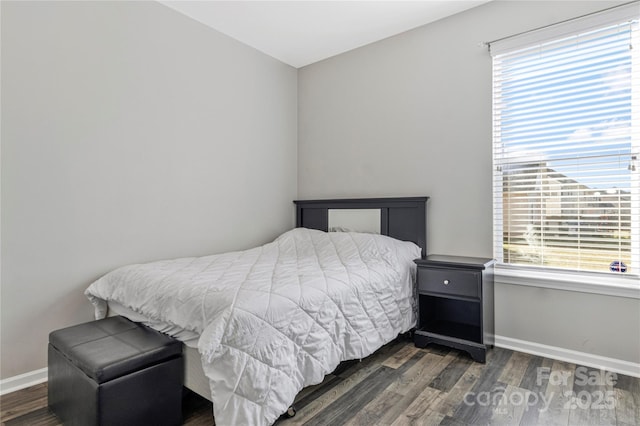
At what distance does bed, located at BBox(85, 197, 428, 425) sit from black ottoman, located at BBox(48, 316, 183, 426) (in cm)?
10

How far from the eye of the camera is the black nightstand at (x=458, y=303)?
2348 mm

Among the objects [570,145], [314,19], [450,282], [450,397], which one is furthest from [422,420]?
[314,19]

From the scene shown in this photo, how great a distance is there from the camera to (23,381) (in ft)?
6.77

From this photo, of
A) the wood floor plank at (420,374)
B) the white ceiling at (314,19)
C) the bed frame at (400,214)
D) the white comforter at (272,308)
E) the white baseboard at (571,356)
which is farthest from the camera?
the bed frame at (400,214)

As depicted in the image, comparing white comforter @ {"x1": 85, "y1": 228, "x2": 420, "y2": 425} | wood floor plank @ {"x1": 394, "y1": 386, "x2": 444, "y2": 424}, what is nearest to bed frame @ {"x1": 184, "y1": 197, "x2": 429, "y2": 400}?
white comforter @ {"x1": 85, "y1": 228, "x2": 420, "y2": 425}

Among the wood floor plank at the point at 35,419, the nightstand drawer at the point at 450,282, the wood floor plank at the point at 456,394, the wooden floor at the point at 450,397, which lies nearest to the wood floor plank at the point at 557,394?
the wooden floor at the point at 450,397

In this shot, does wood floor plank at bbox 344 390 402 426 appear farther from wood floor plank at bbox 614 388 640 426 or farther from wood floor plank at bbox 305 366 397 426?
wood floor plank at bbox 614 388 640 426

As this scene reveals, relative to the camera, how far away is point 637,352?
6.99ft

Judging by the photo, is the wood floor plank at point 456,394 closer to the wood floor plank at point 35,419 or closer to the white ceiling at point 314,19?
the wood floor plank at point 35,419

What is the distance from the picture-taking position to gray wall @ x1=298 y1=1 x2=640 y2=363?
234cm

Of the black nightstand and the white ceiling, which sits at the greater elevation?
the white ceiling

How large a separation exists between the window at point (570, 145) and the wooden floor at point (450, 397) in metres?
0.76

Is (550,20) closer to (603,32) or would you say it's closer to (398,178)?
(603,32)

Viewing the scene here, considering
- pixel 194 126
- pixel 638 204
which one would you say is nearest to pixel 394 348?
pixel 638 204
